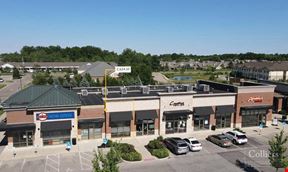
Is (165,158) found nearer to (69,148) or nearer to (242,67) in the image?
(69,148)

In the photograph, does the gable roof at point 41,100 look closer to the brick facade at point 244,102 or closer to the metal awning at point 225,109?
the metal awning at point 225,109

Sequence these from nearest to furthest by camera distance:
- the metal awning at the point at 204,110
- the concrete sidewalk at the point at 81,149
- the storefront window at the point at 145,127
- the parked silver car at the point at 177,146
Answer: the concrete sidewalk at the point at 81,149, the parked silver car at the point at 177,146, the storefront window at the point at 145,127, the metal awning at the point at 204,110

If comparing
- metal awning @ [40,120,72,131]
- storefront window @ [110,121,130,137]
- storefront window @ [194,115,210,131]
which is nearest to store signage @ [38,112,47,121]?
metal awning @ [40,120,72,131]

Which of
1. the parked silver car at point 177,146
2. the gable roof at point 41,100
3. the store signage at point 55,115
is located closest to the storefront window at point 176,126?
the parked silver car at point 177,146

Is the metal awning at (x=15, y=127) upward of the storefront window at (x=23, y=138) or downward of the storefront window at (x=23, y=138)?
upward

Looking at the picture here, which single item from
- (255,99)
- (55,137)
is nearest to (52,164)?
(55,137)

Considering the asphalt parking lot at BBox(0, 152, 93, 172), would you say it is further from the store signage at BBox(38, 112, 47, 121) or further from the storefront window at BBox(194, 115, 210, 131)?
the storefront window at BBox(194, 115, 210, 131)
